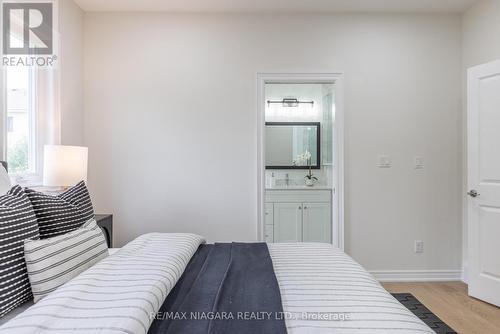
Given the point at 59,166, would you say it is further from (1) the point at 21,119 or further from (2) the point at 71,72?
(2) the point at 71,72

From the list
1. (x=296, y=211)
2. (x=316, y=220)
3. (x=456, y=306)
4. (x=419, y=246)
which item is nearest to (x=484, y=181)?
(x=419, y=246)

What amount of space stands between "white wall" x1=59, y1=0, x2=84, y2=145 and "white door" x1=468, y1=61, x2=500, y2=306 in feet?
11.8

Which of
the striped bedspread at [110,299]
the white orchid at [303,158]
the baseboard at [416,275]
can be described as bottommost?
the baseboard at [416,275]

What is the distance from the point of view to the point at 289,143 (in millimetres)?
4965

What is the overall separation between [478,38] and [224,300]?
3427 mm

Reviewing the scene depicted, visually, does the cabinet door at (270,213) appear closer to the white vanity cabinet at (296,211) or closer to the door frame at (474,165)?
the white vanity cabinet at (296,211)

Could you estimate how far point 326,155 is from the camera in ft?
15.4

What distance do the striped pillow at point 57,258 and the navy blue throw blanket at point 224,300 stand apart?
0.42 m

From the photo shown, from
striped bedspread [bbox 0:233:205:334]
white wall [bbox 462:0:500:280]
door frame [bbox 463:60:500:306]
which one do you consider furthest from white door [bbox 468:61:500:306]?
striped bedspread [bbox 0:233:205:334]

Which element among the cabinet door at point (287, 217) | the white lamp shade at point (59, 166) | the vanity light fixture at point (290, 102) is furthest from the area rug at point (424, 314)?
the vanity light fixture at point (290, 102)

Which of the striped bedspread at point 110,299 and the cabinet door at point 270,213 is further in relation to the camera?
the cabinet door at point 270,213

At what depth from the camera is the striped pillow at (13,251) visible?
1.13 meters

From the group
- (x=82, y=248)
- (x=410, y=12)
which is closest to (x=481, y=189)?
(x=410, y=12)

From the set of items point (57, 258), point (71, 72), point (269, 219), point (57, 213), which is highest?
point (71, 72)
